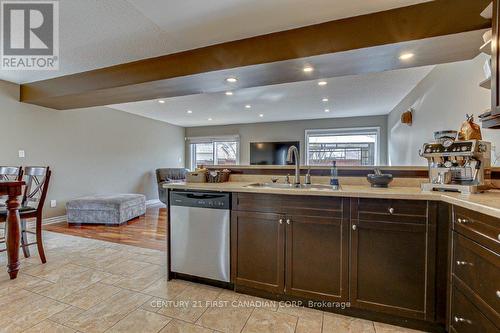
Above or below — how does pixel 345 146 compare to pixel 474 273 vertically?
above

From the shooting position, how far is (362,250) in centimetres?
163

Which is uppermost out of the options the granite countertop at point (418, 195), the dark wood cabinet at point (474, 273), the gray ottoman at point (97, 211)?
the granite countertop at point (418, 195)

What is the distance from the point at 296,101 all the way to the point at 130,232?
3.90 meters

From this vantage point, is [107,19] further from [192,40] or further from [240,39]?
[240,39]

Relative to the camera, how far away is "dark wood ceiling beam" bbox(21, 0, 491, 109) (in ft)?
5.96

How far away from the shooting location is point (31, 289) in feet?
6.64

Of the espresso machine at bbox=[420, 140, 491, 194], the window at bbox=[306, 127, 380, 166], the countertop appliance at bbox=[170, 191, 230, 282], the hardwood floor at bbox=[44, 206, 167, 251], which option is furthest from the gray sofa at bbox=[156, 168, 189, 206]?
the espresso machine at bbox=[420, 140, 491, 194]

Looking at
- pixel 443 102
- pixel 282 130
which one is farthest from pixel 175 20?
pixel 282 130

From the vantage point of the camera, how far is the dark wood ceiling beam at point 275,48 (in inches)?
71.6

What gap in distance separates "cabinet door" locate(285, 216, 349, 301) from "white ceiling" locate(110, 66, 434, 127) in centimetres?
265

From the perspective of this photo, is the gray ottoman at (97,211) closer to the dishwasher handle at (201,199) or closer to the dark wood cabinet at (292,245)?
the dishwasher handle at (201,199)

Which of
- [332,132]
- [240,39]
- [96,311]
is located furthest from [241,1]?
[332,132]

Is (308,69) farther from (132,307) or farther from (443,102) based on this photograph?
(132,307)

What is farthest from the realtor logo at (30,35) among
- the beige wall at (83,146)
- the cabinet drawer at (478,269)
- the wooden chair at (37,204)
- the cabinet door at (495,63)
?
the cabinet drawer at (478,269)
